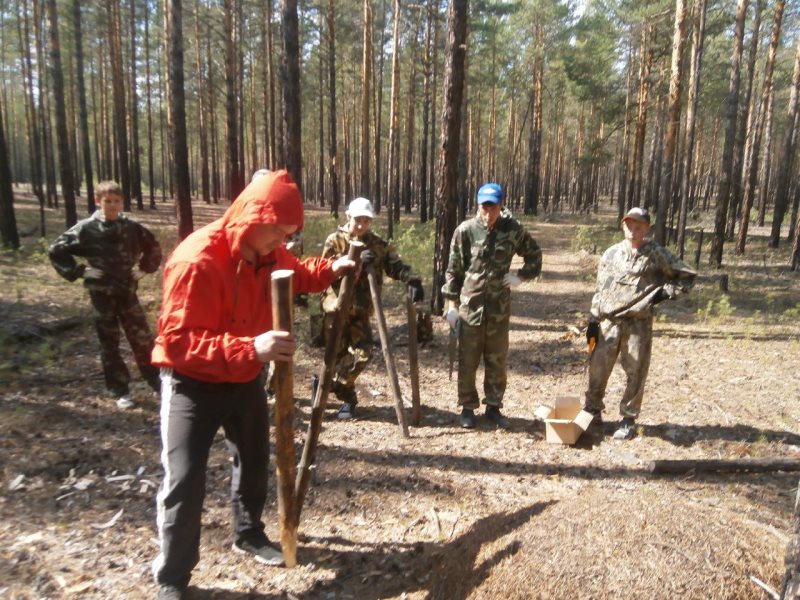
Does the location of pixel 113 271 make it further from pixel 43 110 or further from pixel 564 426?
pixel 43 110

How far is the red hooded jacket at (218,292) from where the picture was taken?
8.10 ft

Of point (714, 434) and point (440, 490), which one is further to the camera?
point (714, 434)

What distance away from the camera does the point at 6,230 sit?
12812mm

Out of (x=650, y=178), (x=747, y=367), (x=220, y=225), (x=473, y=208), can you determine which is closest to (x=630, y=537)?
(x=220, y=225)

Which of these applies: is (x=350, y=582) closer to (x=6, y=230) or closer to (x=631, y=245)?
(x=631, y=245)

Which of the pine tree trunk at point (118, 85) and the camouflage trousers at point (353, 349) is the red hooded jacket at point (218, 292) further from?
the pine tree trunk at point (118, 85)

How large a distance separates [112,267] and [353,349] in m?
2.38

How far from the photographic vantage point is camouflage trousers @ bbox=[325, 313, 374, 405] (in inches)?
218

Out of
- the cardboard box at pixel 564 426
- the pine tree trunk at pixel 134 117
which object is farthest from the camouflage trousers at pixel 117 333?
the pine tree trunk at pixel 134 117

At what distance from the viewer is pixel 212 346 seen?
96.4 inches

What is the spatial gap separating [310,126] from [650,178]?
1219 inches

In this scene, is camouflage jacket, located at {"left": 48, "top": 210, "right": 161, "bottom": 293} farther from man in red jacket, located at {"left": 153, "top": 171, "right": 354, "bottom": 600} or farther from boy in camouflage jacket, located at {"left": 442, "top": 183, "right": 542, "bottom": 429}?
boy in camouflage jacket, located at {"left": 442, "top": 183, "right": 542, "bottom": 429}

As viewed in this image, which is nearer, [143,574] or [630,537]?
[630,537]

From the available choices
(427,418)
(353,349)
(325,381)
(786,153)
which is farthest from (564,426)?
(786,153)
